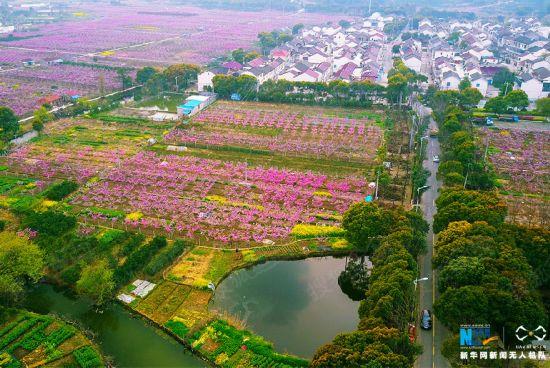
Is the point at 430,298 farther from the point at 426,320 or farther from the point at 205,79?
the point at 205,79

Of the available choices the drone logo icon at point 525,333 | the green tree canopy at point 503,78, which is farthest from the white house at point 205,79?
the drone logo icon at point 525,333

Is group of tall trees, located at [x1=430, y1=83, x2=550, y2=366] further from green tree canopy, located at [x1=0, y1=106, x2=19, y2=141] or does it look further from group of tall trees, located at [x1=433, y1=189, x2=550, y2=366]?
green tree canopy, located at [x1=0, y1=106, x2=19, y2=141]

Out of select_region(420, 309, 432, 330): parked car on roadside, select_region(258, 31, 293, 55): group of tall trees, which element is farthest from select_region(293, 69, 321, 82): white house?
select_region(420, 309, 432, 330): parked car on roadside

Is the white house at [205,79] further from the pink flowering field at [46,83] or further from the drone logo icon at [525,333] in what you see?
the drone logo icon at [525,333]

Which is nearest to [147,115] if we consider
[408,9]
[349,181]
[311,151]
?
[311,151]

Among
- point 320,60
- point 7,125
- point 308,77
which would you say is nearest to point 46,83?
point 7,125
